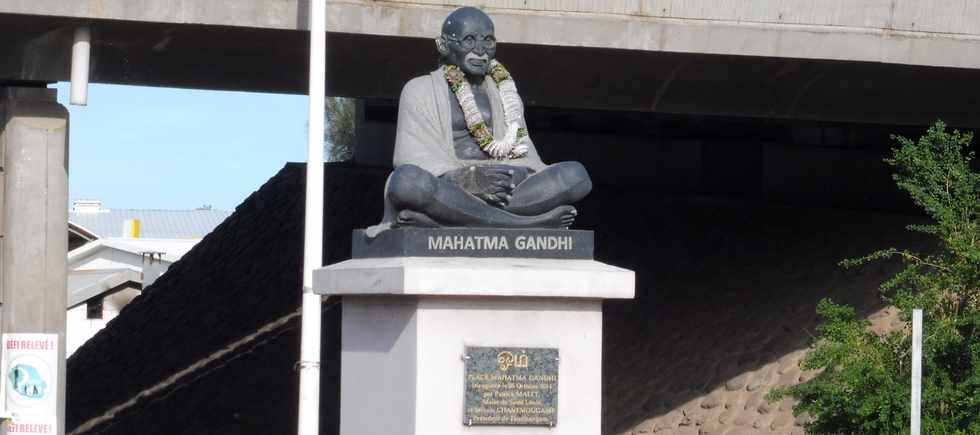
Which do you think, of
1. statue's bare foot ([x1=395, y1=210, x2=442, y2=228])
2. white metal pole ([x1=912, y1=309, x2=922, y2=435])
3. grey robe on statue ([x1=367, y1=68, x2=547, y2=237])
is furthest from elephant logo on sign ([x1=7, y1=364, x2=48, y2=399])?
white metal pole ([x1=912, y1=309, x2=922, y2=435])

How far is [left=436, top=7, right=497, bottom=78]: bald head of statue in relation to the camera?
36.2ft

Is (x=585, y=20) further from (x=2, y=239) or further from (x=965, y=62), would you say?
(x=2, y=239)

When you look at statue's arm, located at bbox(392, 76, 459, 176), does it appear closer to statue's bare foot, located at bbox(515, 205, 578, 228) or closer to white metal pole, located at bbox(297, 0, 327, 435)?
statue's bare foot, located at bbox(515, 205, 578, 228)

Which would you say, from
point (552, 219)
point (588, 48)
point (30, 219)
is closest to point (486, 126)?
point (552, 219)

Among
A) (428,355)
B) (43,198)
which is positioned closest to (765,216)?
(43,198)

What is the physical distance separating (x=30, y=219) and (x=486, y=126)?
24.1 feet

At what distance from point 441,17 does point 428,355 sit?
680 cm

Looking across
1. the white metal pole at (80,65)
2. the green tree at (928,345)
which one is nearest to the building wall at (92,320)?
the white metal pole at (80,65)

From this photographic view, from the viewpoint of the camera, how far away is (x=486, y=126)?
1111cm

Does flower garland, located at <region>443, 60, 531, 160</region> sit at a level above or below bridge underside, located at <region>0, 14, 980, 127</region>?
below

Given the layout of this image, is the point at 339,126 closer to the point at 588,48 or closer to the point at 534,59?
the point at 534,59

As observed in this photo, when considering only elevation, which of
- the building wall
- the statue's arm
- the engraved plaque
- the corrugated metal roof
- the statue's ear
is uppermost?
the corrugated metal roof

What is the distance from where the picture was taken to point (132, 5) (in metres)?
15.8

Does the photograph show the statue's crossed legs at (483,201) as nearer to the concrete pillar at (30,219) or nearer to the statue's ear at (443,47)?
the statue's ear at (443,47)
